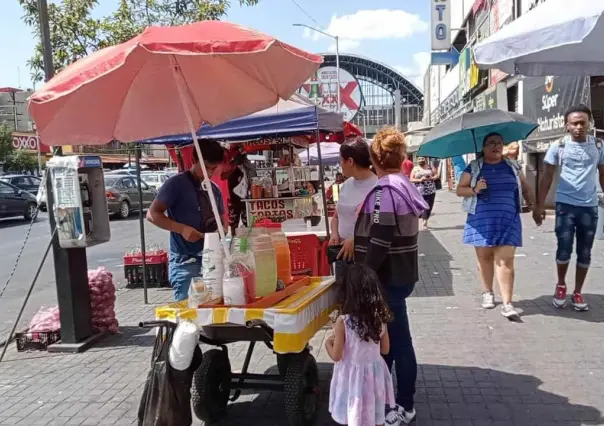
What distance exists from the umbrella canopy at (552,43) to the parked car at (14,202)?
19.3m

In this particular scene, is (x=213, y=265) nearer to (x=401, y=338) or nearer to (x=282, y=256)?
(x=282, y=256)

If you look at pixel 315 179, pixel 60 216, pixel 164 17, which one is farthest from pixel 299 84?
pixel 164 17

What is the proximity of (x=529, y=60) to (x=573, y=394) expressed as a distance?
2.28m

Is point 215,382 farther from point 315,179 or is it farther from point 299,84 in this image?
point 315,179

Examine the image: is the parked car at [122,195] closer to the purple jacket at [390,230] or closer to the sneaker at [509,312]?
the sneaker at [509,312]

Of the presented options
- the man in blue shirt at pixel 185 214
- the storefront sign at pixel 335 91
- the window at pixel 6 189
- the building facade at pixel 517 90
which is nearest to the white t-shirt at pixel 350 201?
the man in blue shirt at pixel 185 214

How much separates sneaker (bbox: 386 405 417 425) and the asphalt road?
15.5ft

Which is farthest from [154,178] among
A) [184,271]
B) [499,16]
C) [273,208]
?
[184,271]

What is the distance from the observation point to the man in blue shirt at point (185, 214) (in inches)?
163

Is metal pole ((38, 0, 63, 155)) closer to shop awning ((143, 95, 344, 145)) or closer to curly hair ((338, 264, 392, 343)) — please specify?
shop awning ((143, 95, 344, 145))

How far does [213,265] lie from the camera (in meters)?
3.46

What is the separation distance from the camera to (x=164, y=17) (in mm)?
9578

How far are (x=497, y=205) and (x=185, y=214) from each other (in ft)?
10.5

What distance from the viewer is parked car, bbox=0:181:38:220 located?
20.6 metres
